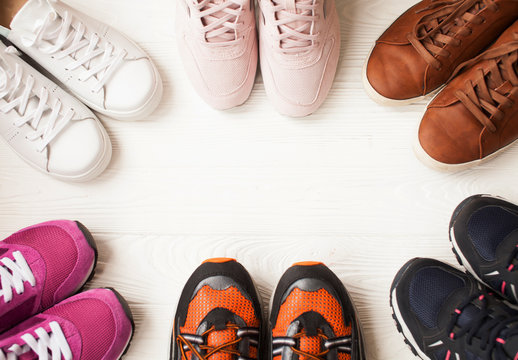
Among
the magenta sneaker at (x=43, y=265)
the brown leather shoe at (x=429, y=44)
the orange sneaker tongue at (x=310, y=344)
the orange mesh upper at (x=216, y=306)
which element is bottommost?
the orange sneaker tongue at (x=310, y=344)

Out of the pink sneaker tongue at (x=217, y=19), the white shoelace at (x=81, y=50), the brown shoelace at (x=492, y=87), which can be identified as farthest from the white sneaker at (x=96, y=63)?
the brown shoelace at (x=492, y=87)

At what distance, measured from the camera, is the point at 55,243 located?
0.68 meters

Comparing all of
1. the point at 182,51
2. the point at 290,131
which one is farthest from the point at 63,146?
the point at 290,131

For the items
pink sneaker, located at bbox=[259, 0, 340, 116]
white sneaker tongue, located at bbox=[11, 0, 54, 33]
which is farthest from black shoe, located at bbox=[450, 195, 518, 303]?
white sneaker tongue, located at bbox=[11, 0, 54, 33]

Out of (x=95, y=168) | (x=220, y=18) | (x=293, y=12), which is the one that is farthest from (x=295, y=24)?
(x=95, y=168)

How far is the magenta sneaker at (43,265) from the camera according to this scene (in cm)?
65

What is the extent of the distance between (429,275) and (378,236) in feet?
0.38

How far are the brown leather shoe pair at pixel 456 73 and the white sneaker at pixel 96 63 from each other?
46 cm

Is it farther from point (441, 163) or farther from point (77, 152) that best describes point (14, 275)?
point (441, 163)

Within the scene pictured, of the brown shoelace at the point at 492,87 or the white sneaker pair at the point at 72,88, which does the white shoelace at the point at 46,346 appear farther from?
the brown shoelace at the point at 492,87

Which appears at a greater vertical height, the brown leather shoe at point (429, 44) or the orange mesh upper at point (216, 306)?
the brown leather shoe at point (429, 44)

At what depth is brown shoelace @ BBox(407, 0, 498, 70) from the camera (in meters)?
0.64

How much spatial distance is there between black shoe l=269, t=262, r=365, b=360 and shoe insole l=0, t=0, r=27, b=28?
78 cm

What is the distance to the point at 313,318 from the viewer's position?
2.07 feet
